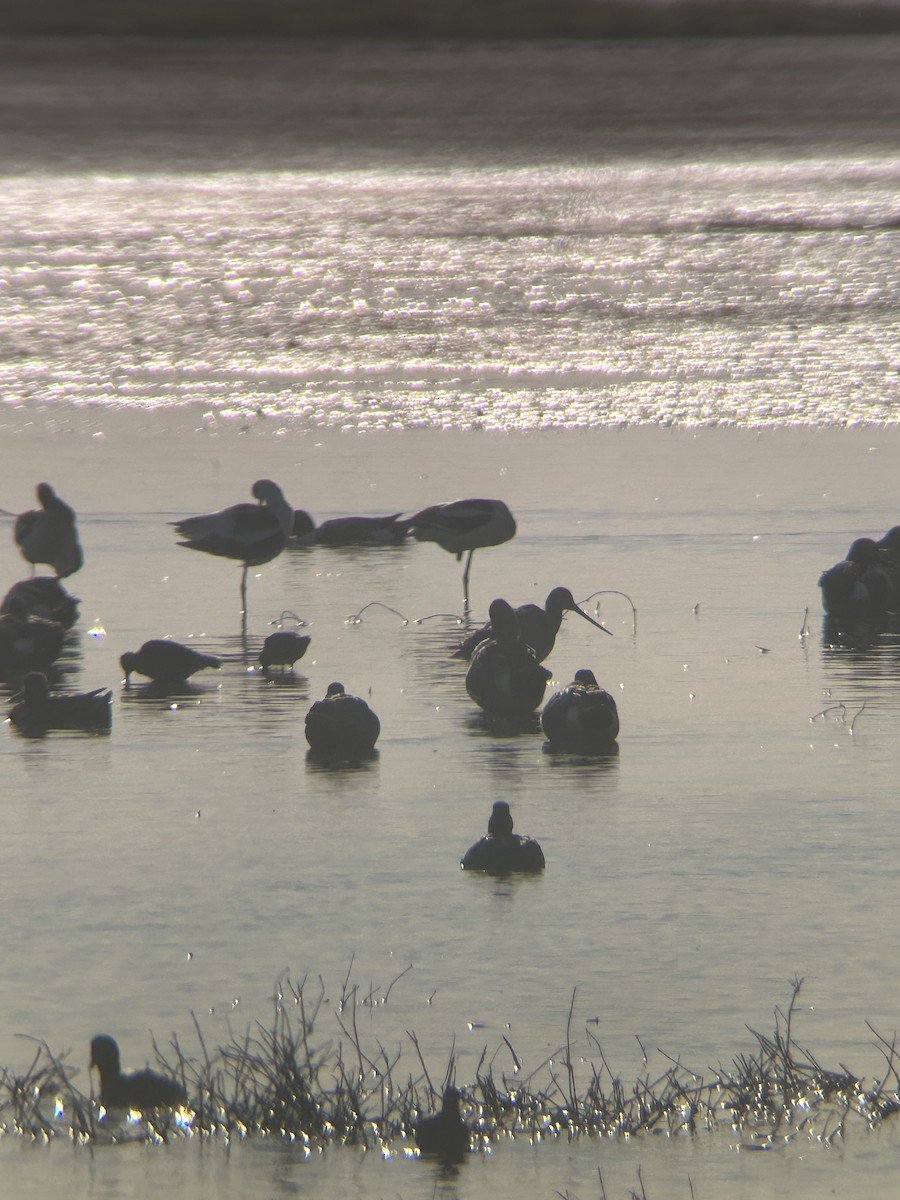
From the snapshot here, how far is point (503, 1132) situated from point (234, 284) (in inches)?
739

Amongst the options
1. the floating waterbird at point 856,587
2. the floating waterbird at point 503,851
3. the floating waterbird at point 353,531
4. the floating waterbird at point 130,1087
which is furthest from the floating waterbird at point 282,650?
the floating waterbird at point 130,1087

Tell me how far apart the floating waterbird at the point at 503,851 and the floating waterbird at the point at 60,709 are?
2326 mm

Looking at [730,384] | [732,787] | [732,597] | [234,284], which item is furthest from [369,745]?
[234,284]

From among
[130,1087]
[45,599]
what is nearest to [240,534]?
[45,599]

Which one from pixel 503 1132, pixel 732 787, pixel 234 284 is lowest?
pixel 503 1132

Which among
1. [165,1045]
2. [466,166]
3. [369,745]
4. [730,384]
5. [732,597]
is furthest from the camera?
[466,166]

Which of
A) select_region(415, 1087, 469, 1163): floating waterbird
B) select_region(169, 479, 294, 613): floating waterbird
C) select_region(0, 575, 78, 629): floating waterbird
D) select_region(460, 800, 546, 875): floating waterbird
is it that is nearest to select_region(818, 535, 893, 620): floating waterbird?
select_region(169, 479, 294, 613): floating waterbird

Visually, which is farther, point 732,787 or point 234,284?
point 234,284

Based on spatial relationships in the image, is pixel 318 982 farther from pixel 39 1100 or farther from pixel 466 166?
pixel 466 166

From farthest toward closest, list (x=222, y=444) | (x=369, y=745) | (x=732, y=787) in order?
(x=222, y=444) < (x=369, y=745) < (x=732, y=787)

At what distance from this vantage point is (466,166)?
36.6 m

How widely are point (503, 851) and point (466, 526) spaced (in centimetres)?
478

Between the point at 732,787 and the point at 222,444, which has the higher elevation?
the point at 222,444

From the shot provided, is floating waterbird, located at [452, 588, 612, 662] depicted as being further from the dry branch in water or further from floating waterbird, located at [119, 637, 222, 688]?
the dry branch in water
